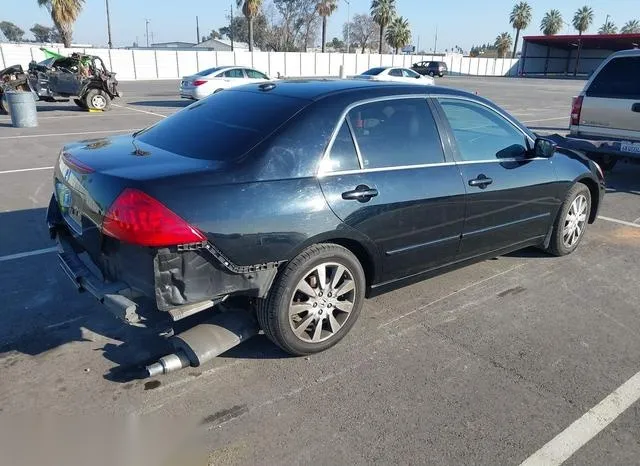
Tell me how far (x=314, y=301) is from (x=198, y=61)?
42804mm

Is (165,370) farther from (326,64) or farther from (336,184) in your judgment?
(326,64)

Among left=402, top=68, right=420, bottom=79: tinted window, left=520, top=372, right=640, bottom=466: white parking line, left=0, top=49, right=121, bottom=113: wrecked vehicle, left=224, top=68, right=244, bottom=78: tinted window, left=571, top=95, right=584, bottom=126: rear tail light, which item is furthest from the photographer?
left=402, top=68, right=420, bottom=79: tinted window

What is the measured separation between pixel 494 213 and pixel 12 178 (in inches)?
282

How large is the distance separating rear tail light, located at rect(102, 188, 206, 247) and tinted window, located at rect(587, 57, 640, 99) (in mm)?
7330

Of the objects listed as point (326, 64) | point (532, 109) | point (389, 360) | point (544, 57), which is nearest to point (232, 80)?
point (532, 109)

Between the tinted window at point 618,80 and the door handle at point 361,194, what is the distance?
6.07 meters

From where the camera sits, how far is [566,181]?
4.86m

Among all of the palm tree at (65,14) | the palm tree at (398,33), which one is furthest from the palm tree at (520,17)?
the palm tree at (65,14)

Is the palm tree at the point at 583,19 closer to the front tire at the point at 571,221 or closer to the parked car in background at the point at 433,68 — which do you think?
the parked car in background at the point at 433,68

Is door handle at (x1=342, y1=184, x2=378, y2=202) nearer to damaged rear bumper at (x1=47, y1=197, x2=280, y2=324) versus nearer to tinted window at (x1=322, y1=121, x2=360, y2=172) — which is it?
tinted window at (x1=322, y1=121, x2=360, y2=172)

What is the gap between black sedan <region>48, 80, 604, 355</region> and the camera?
280 cm

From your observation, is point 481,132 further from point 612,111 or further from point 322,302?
point 612,111

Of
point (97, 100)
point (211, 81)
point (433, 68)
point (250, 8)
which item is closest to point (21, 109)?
point (97, 100)

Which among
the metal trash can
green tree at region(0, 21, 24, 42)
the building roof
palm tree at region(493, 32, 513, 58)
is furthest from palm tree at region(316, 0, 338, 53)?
green tree at region(0, 21, 24, 42)
